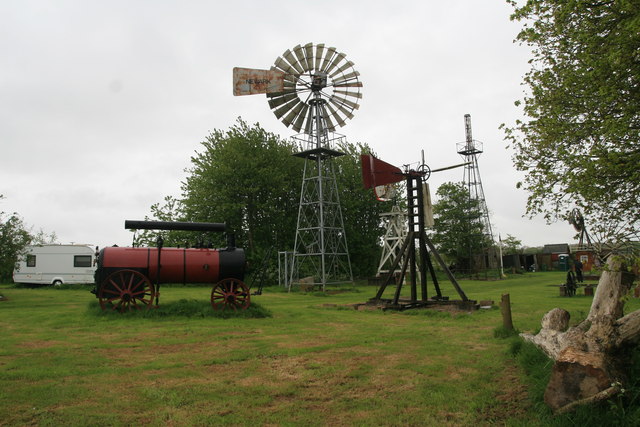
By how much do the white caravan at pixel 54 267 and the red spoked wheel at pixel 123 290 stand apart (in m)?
19.7

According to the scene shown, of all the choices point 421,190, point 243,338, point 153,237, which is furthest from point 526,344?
point 153,237

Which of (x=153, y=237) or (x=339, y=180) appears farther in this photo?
(x=339, y=180)

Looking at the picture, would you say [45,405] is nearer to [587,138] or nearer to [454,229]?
[587,138]

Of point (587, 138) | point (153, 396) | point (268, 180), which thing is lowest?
point (153, 396)

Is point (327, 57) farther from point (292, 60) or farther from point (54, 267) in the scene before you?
point (54, 267)

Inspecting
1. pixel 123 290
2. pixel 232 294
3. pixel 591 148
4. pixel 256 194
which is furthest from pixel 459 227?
pixel 591 148

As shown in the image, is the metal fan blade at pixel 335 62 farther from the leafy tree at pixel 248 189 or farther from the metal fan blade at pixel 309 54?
the leafy tree at pixel 248 189

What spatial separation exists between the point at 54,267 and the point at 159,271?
2167cm

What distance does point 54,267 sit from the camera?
31.6m

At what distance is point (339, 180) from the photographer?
41875 mm

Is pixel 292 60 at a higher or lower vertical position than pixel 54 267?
higher

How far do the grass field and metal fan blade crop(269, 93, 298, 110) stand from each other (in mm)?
18048

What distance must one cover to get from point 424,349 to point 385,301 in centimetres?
751

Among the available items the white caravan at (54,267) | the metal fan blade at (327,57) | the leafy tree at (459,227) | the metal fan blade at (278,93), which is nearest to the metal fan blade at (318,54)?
the metal fan blade at (327,57)
